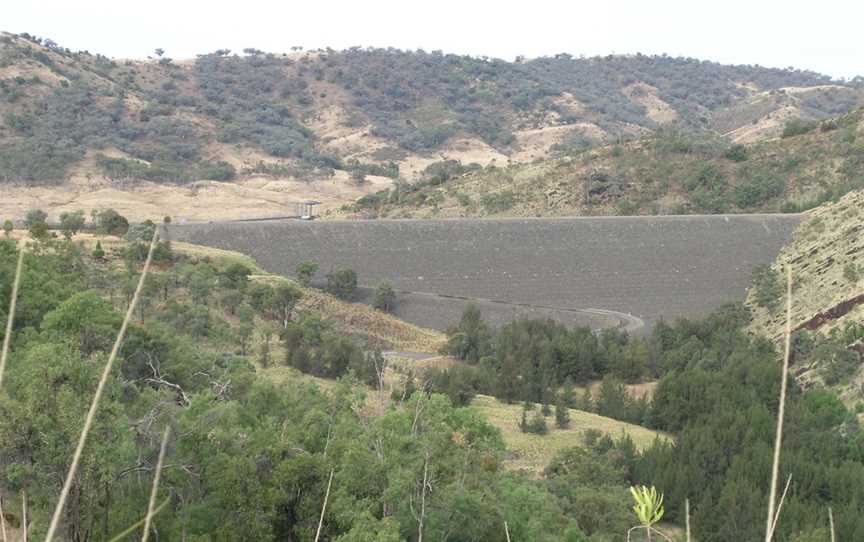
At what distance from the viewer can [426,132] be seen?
75750 mm

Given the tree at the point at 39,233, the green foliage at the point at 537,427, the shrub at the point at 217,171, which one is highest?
the shrub at the point at 217,171

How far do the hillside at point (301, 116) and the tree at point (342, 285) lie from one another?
21603mm

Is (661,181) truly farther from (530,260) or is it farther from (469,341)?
(469,341)

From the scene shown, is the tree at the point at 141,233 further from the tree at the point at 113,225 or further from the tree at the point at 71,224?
the tree at the point at 71,224

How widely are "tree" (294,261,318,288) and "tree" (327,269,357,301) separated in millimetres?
527

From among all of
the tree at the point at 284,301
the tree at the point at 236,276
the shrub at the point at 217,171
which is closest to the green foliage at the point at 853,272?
the tree at the point at 284,301

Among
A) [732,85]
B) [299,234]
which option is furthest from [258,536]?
[732,85]

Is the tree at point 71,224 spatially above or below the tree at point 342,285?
above

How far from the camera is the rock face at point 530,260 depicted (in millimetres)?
28594

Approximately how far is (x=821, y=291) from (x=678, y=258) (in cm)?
671

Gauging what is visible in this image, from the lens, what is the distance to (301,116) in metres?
78.7

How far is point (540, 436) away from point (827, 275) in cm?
1159

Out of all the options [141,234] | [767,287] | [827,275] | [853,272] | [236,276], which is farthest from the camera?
[767,287]

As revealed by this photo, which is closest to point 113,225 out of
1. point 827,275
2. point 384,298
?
point 384,298
